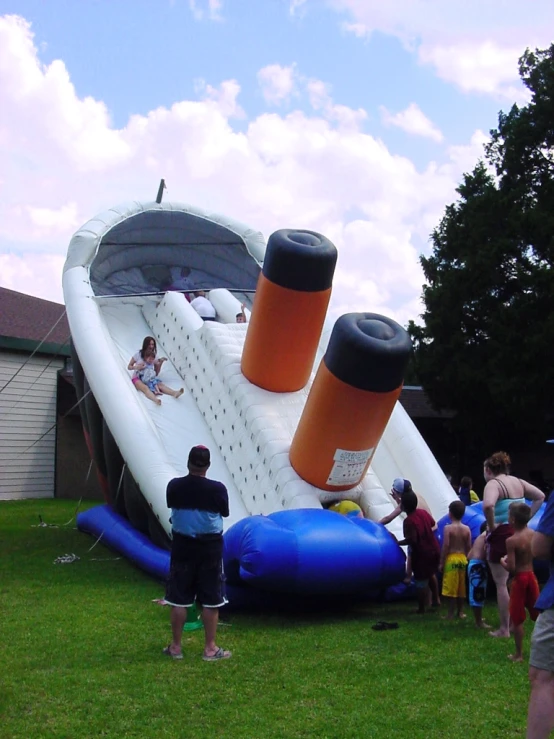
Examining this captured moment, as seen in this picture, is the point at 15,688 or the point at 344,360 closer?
the point at 15,688

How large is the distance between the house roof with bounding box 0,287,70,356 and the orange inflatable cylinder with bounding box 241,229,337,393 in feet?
32.8

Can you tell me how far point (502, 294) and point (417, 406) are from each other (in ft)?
16.5

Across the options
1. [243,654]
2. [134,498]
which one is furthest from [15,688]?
[134,498]

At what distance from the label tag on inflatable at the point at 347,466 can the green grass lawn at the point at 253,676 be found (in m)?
1.09

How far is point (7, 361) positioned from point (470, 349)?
30.5ft

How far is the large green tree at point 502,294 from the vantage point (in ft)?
48.1

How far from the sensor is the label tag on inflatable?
6324 millimetres

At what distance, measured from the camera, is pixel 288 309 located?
716cm

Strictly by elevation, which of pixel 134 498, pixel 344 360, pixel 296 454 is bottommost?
pixel 134 498

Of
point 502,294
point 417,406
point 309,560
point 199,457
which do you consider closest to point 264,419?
point 309,560

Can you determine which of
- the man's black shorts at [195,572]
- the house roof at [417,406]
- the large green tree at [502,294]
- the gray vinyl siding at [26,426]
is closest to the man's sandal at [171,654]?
the man's black shorts at [195,572]

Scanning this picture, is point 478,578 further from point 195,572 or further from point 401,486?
point 195,572

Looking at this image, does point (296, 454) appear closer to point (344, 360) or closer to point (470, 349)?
point (344, 360)

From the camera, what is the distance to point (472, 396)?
52.1 feet
